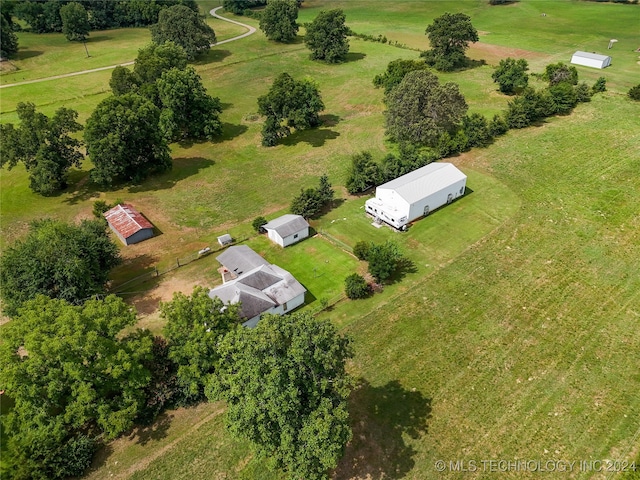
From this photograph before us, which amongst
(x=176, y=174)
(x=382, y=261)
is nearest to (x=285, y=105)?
(x=176, y=174)

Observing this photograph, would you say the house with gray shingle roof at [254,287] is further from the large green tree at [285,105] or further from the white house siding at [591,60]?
the white house siding at [591,60]

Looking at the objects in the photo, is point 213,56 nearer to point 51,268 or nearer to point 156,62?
point 156,62

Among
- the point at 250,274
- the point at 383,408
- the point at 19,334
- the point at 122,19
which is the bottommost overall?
the point at 383,408

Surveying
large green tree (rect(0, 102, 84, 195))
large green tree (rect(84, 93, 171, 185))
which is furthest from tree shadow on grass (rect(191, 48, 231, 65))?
large green tree (rect(0, 102, 84, 195))

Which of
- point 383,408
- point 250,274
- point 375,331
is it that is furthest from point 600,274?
point 250,274

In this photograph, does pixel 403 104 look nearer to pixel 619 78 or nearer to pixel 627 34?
pixel 619 78

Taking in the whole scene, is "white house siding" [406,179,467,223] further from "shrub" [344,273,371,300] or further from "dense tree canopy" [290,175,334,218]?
"shrub" [344,273,371,300]
